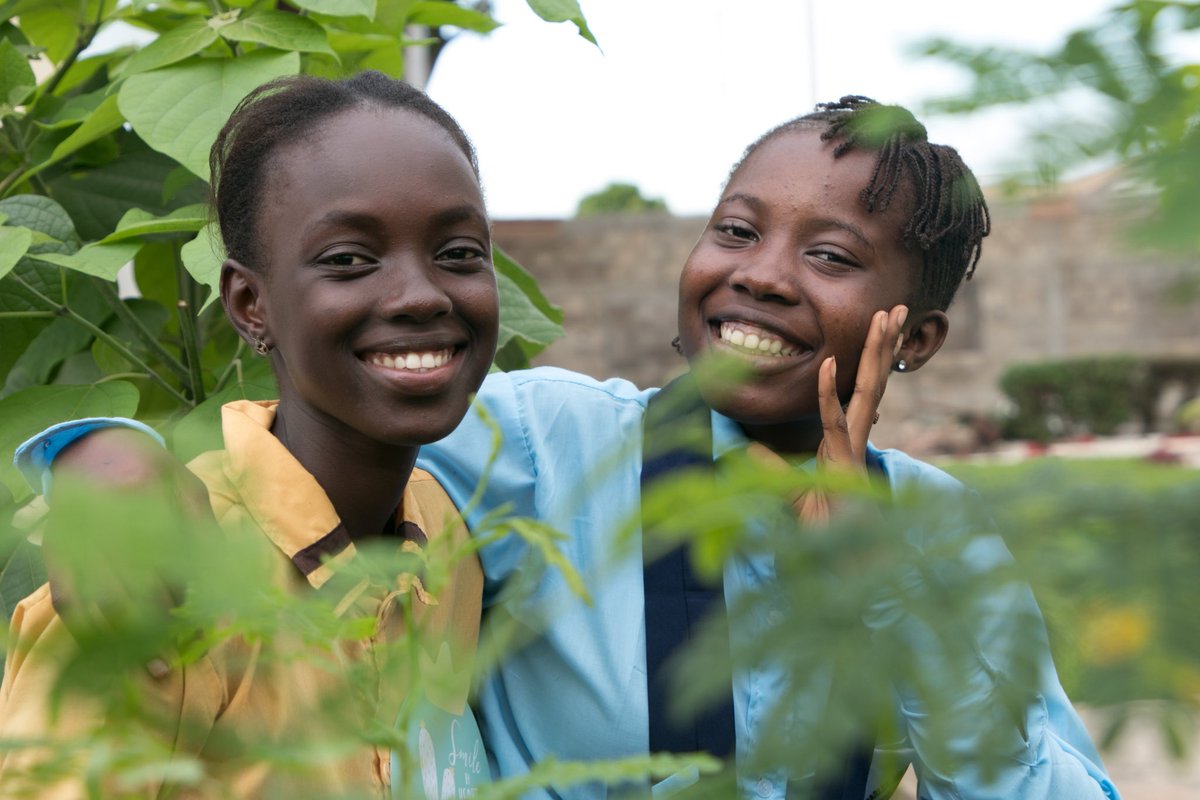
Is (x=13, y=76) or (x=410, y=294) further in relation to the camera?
(x=13, y=76)

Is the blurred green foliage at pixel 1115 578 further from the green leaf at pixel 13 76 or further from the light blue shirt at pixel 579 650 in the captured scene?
the green leaf at pixel 13 76

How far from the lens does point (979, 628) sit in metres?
0.44

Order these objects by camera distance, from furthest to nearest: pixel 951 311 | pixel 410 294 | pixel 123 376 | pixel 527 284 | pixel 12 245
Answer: pixel 951 311, pixel 527 284, pixel 123 376, pixel 12 245, pixel 410 294

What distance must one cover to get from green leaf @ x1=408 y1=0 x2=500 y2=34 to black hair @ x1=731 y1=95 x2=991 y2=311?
0.41 m

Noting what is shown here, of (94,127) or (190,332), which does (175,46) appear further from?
(190,332)

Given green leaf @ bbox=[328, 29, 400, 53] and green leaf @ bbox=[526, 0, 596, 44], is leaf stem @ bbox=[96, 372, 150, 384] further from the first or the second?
green leaf @ bbox=[526, 0, 596, 44]

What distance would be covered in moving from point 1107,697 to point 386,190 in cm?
82

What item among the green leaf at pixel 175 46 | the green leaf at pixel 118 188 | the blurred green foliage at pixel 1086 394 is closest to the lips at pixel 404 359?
the green leaf at pixel 175 46

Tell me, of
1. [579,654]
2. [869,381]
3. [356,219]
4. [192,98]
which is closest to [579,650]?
[579,654]

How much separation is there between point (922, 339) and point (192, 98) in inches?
36.4

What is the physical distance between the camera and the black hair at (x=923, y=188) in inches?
56.6

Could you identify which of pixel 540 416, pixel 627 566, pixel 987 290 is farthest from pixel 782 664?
pixel 987 290

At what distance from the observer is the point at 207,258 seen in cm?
126

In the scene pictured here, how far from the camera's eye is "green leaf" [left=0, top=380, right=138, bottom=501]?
138cm
